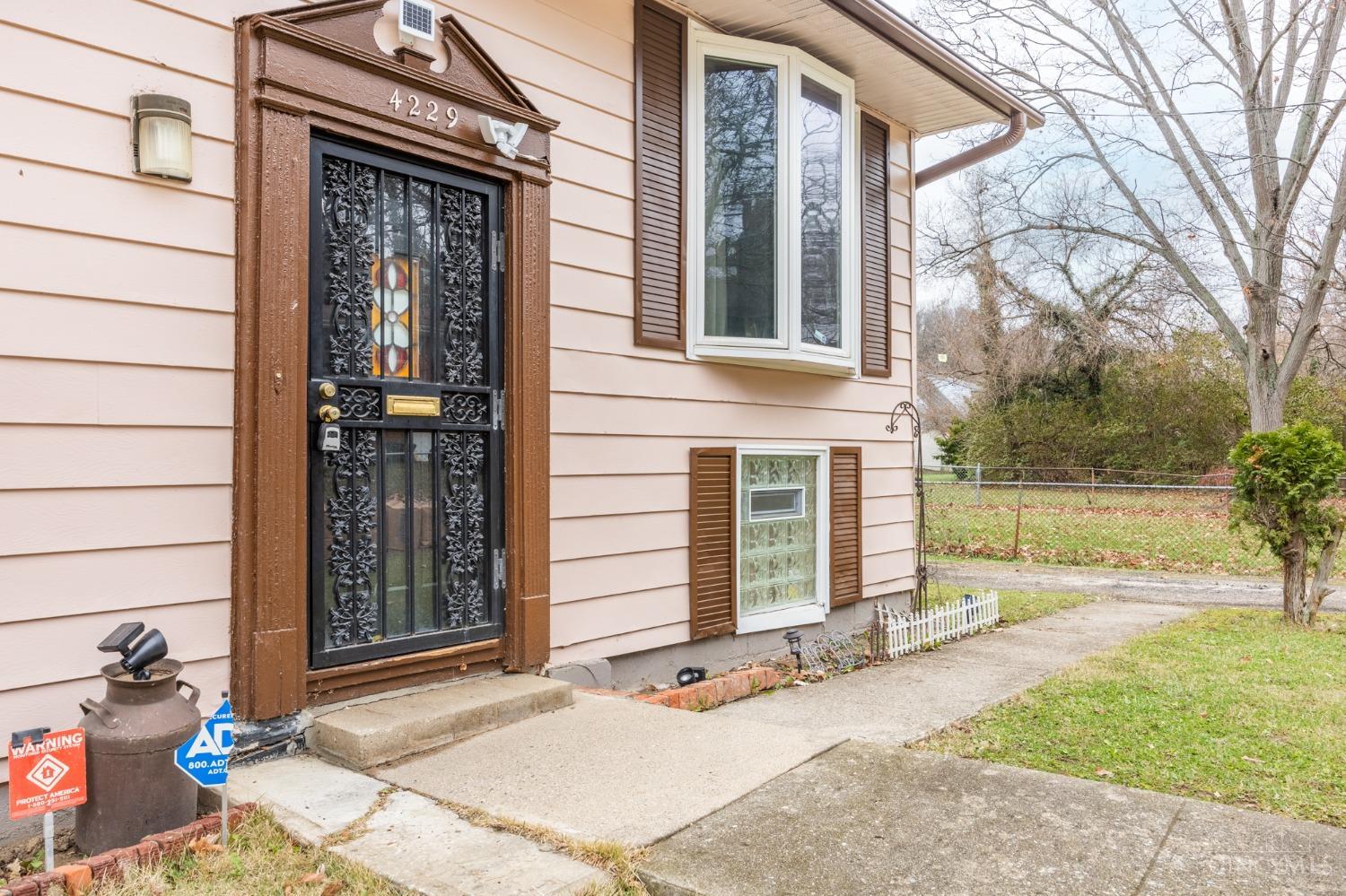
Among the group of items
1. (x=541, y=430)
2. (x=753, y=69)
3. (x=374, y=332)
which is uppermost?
(x=753, y=69)

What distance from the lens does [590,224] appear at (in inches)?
182

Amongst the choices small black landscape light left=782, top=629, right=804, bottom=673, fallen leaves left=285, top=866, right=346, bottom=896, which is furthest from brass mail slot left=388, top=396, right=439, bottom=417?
small black landscape light left=782, top=629, right=804, bottom=673

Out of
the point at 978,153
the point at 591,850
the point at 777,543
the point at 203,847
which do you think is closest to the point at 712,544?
the point at 777,543

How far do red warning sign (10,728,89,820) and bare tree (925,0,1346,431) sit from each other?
13.6m

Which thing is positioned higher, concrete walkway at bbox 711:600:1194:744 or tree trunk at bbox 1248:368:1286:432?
tree trunk at bbox 1248:368:1286:432

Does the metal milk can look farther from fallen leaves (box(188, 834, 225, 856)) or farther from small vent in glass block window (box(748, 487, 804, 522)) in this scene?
small vent in glass block window (box(748, 487, 804, 522))

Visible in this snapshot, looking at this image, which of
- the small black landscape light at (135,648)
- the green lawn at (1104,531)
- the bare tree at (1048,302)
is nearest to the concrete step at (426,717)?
the small black landscape light at (135,648)

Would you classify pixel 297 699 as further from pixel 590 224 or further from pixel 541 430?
pixel 590 224

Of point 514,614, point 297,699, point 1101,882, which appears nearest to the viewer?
point 1101,882

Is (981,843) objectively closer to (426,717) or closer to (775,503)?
(426,717)

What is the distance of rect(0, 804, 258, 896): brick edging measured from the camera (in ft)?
7.28

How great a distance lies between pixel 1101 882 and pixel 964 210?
2004 cm

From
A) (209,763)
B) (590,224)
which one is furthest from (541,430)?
(209,763)

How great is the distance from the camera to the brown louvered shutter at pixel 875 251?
6.69 metres
